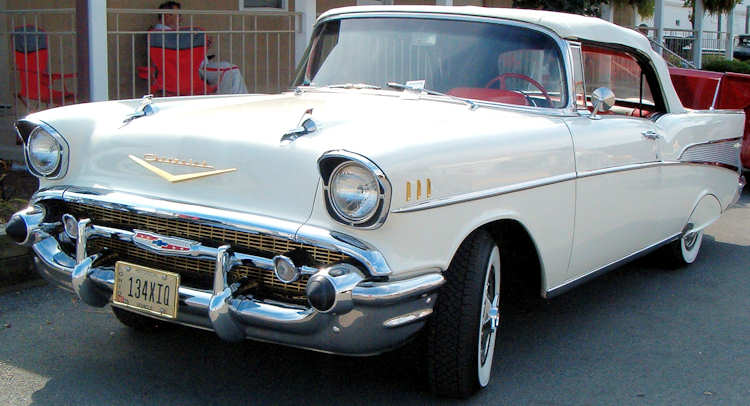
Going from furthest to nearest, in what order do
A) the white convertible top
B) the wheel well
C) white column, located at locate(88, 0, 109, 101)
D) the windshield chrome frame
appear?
1. white column, located at locate(88, 0, 109, 101)
2. the white convertible top
3. the windshield chrome frame
4. the wheel well

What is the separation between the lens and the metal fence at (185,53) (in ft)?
27.5

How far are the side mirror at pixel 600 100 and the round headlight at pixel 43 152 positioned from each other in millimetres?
2474

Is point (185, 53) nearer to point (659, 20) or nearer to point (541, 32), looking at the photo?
point (541, 32)

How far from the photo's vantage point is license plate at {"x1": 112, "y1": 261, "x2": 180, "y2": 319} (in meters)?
3.15

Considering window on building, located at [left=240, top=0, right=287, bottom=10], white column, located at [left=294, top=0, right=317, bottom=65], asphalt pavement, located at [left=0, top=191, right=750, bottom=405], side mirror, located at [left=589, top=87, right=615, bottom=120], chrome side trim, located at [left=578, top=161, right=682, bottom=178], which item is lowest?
asphalt pavement, located at [left=0, top=191, right=750, bottom=405]

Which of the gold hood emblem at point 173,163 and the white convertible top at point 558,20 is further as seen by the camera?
the white convertible top at point 558,20

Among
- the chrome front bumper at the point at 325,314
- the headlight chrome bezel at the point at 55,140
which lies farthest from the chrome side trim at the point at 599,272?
the headlight chrome bezel at the point at 55,140

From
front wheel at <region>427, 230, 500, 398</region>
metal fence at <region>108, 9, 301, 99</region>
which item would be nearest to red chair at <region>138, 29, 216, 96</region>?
metal fence at <region>108, 9, 301, 99</region>

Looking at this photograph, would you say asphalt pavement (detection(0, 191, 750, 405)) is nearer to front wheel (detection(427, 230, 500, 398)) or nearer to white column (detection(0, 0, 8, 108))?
front wheel (detection(427, 230, 500, 398))

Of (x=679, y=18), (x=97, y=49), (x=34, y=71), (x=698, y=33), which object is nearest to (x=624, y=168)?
(x=97, y=49)

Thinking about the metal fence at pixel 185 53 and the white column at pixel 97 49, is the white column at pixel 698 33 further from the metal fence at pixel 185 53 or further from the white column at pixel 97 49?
the white column at pixel 97 49

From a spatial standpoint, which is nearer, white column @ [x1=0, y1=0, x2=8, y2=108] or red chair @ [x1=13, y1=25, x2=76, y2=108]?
red chair @ [x1=13, y1=25, x2=76, y2=108]

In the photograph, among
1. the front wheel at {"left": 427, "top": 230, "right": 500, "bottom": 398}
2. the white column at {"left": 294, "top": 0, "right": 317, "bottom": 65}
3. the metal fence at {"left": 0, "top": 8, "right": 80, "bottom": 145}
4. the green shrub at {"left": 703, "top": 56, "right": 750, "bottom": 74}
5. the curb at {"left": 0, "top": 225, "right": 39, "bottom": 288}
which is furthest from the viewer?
the green shrub at {"left": 703, "top": 56, "right": 750, "bottom": 74}

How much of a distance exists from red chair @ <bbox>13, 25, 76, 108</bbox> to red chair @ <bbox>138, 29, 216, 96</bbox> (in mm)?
A: 841
